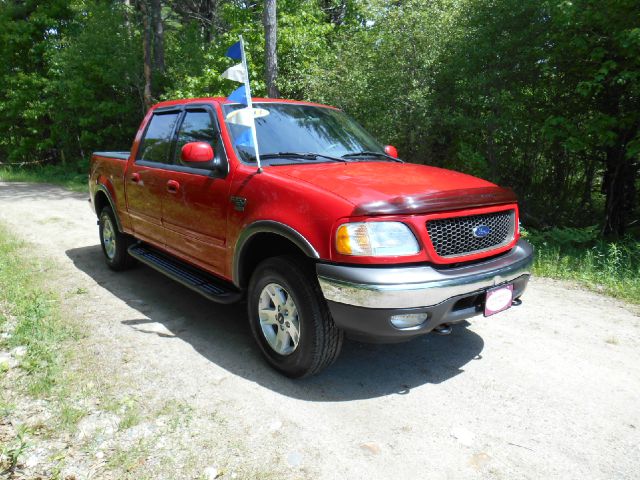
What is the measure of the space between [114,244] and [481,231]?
446 cm

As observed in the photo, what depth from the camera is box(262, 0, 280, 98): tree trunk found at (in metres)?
12.3

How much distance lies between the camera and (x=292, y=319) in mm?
3326

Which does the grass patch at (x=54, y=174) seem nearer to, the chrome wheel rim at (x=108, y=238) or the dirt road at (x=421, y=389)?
the chrome wheel rim at (x=108, y=238)

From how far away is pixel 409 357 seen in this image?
12.6 feet

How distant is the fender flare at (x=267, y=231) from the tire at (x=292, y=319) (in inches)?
7.4

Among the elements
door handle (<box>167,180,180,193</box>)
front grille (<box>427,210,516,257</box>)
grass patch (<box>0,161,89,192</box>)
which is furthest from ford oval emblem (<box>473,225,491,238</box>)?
grass patch (<box>0,161,89,192</box>)

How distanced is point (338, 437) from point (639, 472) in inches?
60.9

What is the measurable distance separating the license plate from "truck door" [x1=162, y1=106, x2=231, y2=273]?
1.95m

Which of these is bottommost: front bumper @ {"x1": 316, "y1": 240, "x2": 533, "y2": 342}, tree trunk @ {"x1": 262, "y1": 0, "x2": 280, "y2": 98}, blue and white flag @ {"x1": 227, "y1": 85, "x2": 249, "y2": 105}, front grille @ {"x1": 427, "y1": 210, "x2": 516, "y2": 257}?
front bumper @ {"x1": 316, "y1": 240, "x2": 533, "y2": 342}

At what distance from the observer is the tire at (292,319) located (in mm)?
3146

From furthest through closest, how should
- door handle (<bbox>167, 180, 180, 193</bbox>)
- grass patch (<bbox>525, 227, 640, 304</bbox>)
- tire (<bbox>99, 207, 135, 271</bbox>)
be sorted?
tire (<bbox>99, 207, 135, 271</bbox>)
grass patch (<bbox>525, 227, 640, 304</bbox>)
door handle (<bbox>167, 180, 180, 193</bbox>)

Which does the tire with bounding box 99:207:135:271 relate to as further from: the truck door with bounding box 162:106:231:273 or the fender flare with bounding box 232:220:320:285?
the fender flare with bounding box 232:220:320:285

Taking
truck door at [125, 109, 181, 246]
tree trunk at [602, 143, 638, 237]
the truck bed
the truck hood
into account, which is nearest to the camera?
the truck hood

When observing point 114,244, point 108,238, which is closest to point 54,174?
point 108,238
